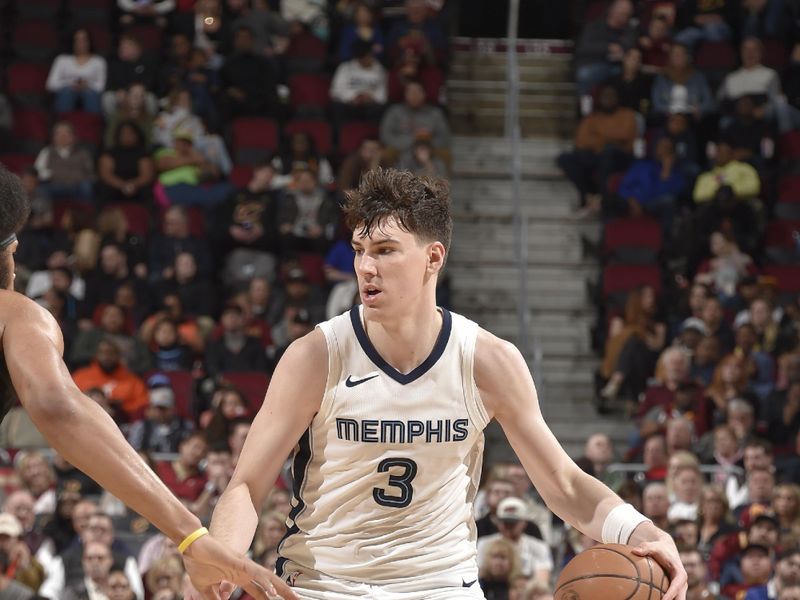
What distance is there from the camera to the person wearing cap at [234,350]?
38.8 ft

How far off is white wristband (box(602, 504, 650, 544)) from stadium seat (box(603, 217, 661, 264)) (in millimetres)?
8948

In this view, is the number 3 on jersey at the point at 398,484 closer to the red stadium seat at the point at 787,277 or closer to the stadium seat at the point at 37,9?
the red stadium seat at the point at 787,277

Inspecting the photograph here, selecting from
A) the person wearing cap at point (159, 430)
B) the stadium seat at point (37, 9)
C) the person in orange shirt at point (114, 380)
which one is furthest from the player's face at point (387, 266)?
the stadium seat at point (37, 9)

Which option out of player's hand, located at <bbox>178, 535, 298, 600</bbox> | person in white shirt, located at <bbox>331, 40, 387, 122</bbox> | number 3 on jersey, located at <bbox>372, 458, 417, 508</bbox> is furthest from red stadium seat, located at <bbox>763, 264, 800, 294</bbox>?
player's hand, located at <bbox>178, 535, 298, 600</bbox>

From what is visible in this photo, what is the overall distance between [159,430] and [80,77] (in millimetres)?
5058

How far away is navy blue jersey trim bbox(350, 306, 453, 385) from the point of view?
473 cm

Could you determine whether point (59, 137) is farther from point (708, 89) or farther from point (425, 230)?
point (425, 230)

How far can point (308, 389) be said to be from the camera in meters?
4.68

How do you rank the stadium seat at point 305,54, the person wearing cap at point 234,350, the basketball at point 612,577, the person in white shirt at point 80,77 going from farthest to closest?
the stadium seat at point 305,54
the person in white shirt at point 80,77
the person wearing cap at point 234,350
the basketball at point 612,577

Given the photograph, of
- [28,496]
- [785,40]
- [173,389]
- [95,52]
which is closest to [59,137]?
[95,52]

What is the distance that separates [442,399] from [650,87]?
35.7ft

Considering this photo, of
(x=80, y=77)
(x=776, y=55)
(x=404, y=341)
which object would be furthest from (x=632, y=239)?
(x=404, y=341)

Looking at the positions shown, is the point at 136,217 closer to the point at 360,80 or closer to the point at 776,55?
the point at 360,80

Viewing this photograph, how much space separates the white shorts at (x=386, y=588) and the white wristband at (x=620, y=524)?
479 millimetres
